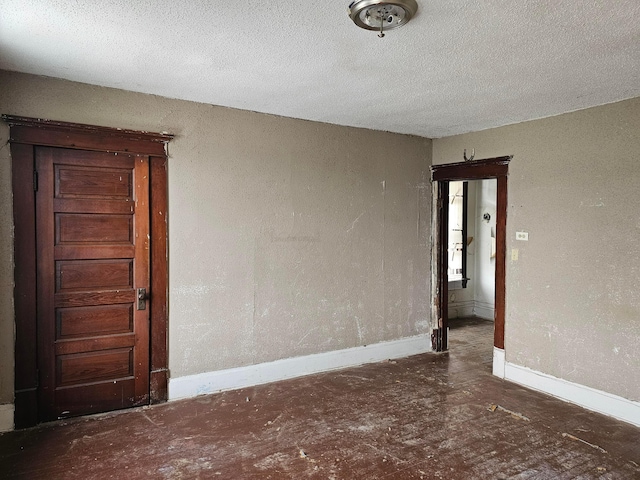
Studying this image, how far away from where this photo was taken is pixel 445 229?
198 inches

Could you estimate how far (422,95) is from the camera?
3295mm

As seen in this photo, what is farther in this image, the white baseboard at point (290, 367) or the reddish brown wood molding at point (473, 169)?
the reddish brown wood molding at point (473, 169)

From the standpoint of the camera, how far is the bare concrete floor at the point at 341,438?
257cm

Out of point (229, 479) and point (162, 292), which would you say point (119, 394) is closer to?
point (162, 292)

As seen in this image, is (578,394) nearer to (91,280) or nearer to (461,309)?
(461,309)

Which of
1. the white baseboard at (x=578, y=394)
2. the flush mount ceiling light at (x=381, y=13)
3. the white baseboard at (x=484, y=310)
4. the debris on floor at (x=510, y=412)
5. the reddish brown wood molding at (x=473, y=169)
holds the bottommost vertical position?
the debris on floor at (x=510, y=412)

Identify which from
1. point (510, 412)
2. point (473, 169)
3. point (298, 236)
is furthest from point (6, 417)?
point (473, 169)

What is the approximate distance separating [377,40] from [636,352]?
3.02 m

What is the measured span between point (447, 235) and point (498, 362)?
1540mm

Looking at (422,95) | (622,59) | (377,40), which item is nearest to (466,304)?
(422,95)

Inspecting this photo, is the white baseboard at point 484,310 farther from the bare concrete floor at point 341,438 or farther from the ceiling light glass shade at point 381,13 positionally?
the ceiling light glass shade at point 381,13

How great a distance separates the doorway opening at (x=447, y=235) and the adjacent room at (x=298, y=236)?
0.13 ft

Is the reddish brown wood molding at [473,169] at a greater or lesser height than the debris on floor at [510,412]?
greater

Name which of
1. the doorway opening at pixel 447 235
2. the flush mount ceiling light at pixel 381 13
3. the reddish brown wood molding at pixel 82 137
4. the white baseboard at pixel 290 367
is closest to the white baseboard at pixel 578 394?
the doorway opening at pixel 447 235
